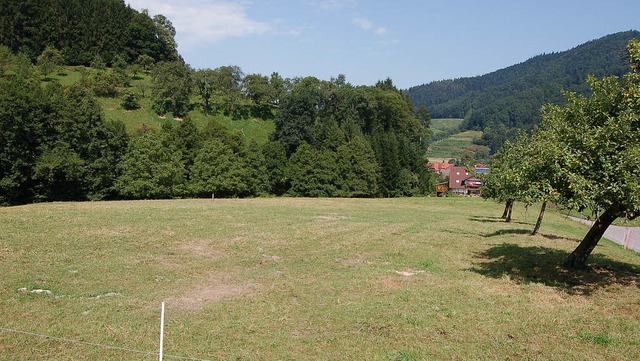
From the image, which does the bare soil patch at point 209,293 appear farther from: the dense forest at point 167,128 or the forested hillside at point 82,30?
the forested hillside at point 82,30

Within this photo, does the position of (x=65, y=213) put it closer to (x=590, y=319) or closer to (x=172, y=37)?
(x=590, y=319)

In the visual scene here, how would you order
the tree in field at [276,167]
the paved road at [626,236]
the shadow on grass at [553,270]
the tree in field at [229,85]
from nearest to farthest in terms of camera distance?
the shadow on grass at [553,270]
the paved road at [626,236]
the tree in field at [276,167]
the tree in field at [229,85]

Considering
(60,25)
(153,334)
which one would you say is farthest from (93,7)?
(153,334)

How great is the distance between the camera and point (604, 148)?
632 inches

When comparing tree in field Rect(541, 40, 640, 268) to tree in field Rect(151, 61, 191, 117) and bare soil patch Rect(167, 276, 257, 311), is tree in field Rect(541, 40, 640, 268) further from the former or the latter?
tree in field Rect(151, 61, 191, 117)

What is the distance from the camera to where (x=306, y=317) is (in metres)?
13.9

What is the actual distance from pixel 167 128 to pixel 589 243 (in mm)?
71252

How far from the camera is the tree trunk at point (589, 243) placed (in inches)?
754

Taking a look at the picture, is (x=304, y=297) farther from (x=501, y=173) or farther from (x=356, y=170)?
(x=356, y=170)

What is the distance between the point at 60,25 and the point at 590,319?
6026 inches

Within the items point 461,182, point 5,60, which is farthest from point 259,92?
point 461,182

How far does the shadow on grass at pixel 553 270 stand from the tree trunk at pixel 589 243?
0.44 meters

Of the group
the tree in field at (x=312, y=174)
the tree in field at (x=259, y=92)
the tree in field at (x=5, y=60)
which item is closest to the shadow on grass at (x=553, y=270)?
the tree in field at (x=312, y=174)

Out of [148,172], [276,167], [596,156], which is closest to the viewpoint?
[596,156]
